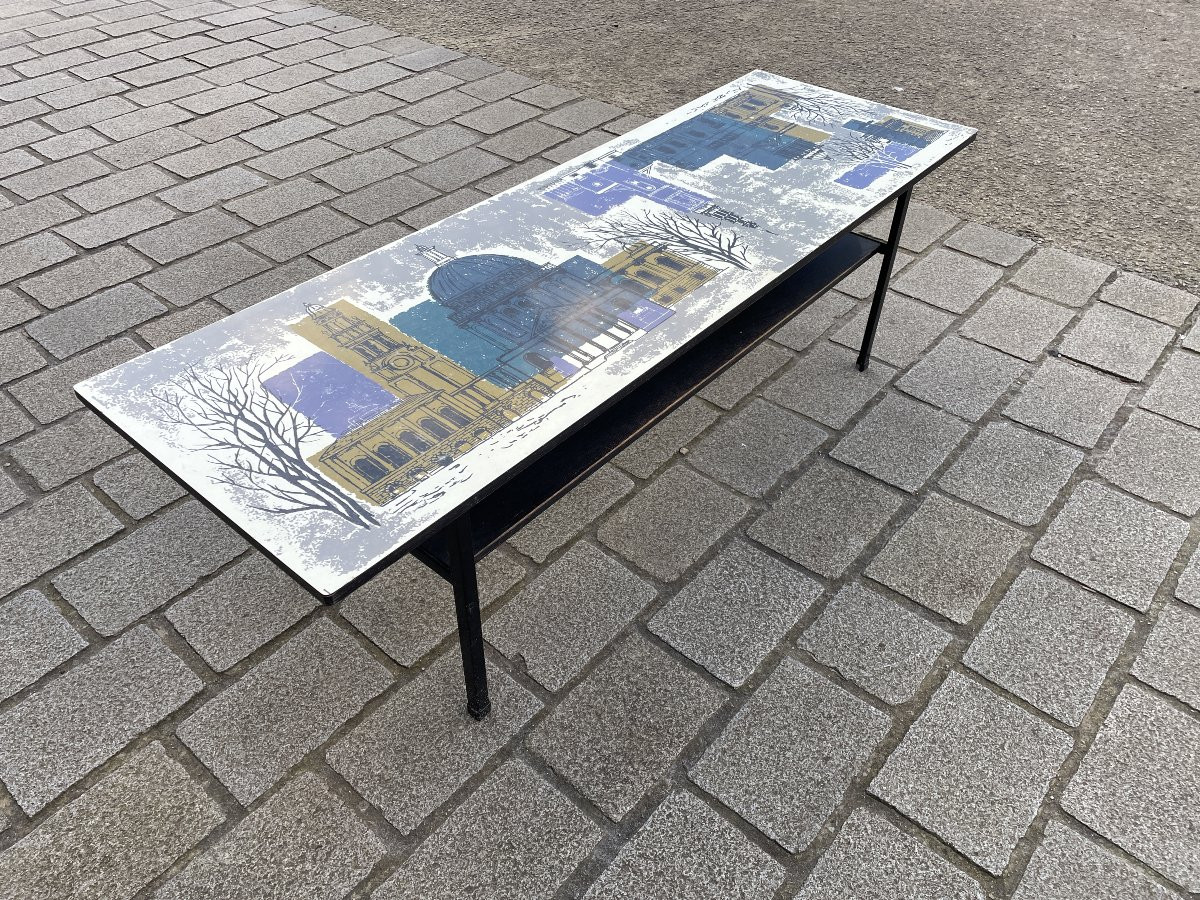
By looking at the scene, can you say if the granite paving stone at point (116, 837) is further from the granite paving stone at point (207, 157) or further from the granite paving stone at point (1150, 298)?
the granite paving stone at point (1150, 298)

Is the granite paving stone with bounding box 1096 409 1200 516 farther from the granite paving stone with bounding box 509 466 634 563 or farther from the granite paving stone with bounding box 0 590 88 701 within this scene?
the granite paving stone with bounding box 0 590 88 701

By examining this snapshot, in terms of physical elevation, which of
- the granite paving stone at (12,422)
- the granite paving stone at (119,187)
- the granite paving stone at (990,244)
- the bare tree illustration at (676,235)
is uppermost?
the bare tree illustration at (676,235)

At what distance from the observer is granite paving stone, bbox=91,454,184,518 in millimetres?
2492

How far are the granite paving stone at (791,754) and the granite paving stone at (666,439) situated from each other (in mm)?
795

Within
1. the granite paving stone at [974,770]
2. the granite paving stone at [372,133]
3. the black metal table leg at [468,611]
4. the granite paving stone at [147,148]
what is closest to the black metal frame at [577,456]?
the black metal table leg at [468,611]

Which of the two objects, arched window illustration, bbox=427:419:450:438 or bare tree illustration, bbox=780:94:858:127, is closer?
arched window illustration, bbox=427:419:450:438

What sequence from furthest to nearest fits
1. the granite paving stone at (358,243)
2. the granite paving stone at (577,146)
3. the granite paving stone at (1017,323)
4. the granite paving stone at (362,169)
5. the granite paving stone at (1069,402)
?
the granite paving stone at (577,146) < the granite paving stone at (362,169) < the granite paving stone at (358,243) < the granite paving stone at (1017,323) < the granite paving stone at (1069,402)

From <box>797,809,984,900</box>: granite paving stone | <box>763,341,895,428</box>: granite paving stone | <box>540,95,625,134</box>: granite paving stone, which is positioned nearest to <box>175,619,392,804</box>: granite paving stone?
<box>797,809,984,900</box>: granite paving stone

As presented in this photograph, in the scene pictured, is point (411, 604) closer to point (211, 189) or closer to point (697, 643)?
point (697, 643)

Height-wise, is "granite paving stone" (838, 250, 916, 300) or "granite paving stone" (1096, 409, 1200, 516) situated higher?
"granite paving stone" (838, 250, 916, 300)

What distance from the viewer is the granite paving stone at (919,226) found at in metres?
3.68

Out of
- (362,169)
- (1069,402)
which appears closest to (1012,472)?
(1069,402)

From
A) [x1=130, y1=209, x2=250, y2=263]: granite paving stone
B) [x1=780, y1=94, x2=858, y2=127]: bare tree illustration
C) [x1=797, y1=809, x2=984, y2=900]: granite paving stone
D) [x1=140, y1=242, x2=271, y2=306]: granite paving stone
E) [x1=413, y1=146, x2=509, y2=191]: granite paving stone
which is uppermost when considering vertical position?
[x1=780, y1=94, x2=858, y2=127]: bare tree illustration

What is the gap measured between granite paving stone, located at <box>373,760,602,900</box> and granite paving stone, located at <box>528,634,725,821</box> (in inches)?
3.0
